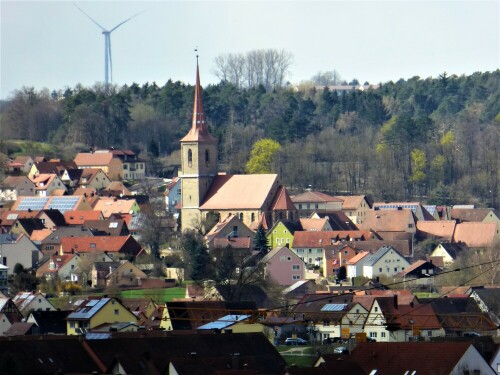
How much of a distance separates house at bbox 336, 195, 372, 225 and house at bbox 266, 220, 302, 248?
8.76 meters

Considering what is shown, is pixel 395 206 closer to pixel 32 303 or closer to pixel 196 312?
pixel 32 303

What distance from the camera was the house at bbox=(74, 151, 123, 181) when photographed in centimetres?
12988

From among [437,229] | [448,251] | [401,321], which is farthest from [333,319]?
[437,229]

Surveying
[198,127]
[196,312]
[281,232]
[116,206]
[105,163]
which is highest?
[198,127]

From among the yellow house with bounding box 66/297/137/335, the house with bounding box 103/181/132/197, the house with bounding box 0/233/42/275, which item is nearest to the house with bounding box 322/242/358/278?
the house with bounding box 0/233/42/275

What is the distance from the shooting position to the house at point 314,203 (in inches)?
4515

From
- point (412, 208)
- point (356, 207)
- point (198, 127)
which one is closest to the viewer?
point (412, 208)

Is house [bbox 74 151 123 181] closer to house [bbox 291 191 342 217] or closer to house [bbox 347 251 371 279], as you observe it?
house [bbox 291 191 342 217]

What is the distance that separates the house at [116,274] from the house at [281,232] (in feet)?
43.4

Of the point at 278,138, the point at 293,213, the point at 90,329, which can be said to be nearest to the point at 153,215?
the point at 293,213

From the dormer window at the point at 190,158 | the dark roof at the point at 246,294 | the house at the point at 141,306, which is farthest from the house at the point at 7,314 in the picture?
the dormer window at the point at 190,158

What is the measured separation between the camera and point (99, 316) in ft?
220

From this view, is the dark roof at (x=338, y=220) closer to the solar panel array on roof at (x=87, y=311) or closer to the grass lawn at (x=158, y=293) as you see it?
the grass lawn at (x=158, y=293)

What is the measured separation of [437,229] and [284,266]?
15736 millimetres
